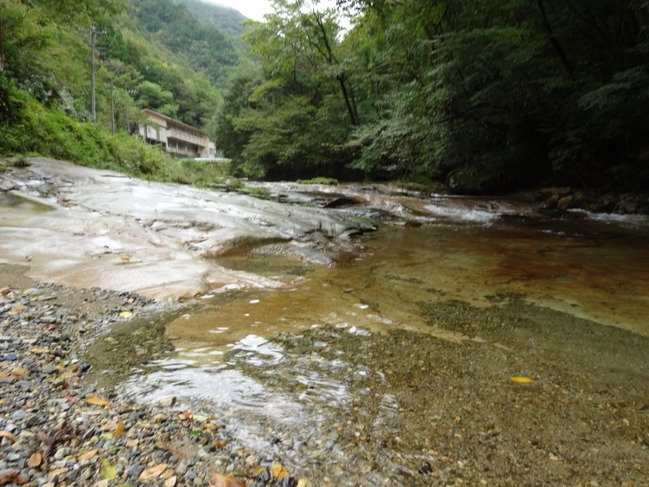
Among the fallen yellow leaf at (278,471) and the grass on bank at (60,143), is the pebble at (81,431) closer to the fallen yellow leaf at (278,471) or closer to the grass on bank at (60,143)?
the fallen yellow leaf at (278,471)

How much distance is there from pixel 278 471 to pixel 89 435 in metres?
0.73

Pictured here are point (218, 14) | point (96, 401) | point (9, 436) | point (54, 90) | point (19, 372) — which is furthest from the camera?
point (218, 14)

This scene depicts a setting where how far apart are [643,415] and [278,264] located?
12.1 feet

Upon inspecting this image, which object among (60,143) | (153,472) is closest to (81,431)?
(153,472)

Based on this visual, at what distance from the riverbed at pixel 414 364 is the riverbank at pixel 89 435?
0.10m

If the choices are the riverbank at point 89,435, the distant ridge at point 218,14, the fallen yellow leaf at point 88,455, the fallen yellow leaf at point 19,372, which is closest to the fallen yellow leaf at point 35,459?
the riverbank at point 89,435

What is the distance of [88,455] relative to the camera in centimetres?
132

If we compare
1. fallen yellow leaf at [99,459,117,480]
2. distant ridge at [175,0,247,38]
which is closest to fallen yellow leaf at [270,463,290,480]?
fallen yellow leaf at [99,459,117,480]

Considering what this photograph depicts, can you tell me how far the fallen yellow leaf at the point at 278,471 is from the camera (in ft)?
4.27

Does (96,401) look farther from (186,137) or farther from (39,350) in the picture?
(186,137)

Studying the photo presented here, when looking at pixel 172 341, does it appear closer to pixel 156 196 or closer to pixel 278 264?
pixel 278 264

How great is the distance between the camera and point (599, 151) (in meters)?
10.7

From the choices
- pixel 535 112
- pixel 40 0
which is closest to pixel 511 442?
pixel 535 112

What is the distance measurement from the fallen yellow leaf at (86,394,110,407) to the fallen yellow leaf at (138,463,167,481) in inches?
20.3
